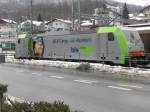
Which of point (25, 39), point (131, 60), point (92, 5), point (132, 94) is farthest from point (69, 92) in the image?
point (92, 5)

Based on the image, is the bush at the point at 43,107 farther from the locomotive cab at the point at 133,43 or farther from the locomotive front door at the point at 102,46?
the locomotive front door at the point at 102,46

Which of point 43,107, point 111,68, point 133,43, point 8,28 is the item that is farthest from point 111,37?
point 8,28

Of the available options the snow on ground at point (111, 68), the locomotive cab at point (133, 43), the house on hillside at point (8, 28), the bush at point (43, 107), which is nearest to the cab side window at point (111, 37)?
the locomotive cab at point (133, 43)

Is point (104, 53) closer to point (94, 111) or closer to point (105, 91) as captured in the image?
point (105, 91)

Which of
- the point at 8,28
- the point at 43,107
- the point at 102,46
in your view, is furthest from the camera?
the point at 8,28

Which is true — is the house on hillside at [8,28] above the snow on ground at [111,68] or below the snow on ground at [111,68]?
above

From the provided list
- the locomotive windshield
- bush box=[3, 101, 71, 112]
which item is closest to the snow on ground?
the locomotive windshield

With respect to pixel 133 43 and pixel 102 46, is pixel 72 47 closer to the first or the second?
pixel 102 46

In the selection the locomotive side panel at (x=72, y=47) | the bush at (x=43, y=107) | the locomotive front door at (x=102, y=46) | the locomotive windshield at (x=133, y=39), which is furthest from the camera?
the locomotive side panel at (x=72, y=47)

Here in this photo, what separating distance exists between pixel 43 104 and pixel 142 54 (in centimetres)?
2519

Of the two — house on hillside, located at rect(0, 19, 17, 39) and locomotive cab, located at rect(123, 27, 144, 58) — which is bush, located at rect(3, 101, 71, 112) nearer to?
locomotive cab, located at rect(123, 27, 144, 58)

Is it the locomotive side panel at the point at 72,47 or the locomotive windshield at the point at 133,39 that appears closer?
the locomotive windshield at the point at 133,39

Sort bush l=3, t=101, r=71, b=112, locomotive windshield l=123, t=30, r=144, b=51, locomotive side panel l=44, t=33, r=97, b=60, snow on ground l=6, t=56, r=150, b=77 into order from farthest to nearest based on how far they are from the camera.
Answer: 1. locomotive side panel l=44, t=33, r=97, b=60
2. locomotive windshield l=123, t=30, r=144, b=51
3. snow on ground l=6, t=56, r=150, b=77
4. bush l=3, t=101, r=71, b=112

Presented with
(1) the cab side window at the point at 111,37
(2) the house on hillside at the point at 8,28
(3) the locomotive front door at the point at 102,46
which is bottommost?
(3) the locomotive front door at the point at 102,46
